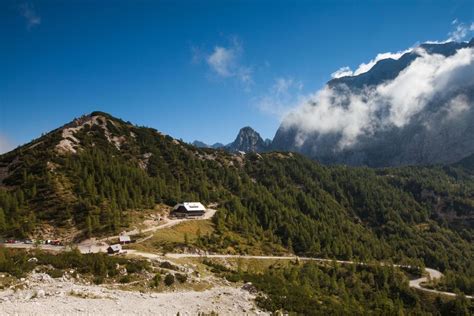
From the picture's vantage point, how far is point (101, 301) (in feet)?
130

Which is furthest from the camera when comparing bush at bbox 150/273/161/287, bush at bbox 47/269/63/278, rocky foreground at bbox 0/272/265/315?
bush at bbox 150/273/161/287

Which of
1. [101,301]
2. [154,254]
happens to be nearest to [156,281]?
[101,301]

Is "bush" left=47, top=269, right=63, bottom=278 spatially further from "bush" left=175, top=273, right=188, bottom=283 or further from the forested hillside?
the forested hillside

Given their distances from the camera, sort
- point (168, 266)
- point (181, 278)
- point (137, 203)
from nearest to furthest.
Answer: point (181, 278), point (168, 266), point (137, 203)

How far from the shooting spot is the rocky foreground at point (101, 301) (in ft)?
116

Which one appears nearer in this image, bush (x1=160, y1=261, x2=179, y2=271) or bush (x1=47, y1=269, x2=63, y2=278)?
bush (x1=47, y1=269, x2=63, y2=278)

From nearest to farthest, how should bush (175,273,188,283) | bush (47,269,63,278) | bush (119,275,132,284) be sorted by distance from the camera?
bush (47,269,63,278) → bush (119,275,132,284) → bush (175,273,188,283)

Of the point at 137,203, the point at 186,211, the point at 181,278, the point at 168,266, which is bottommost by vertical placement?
the point at 181,278

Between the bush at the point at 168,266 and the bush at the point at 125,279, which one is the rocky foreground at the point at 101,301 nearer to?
the bush at the point at 125,279

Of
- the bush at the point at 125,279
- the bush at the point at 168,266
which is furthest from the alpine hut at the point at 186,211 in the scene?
the bush at the point at 125,279

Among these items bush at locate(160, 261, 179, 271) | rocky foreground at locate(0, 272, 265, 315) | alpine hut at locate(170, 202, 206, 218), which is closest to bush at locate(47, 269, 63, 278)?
rocky foreground at locate(0, 272, 265, 315)

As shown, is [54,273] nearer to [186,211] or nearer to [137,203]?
[137,203]

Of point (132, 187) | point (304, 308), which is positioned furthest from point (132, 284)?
point (132, 187)

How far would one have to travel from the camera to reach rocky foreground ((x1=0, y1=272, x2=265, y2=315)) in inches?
1395
